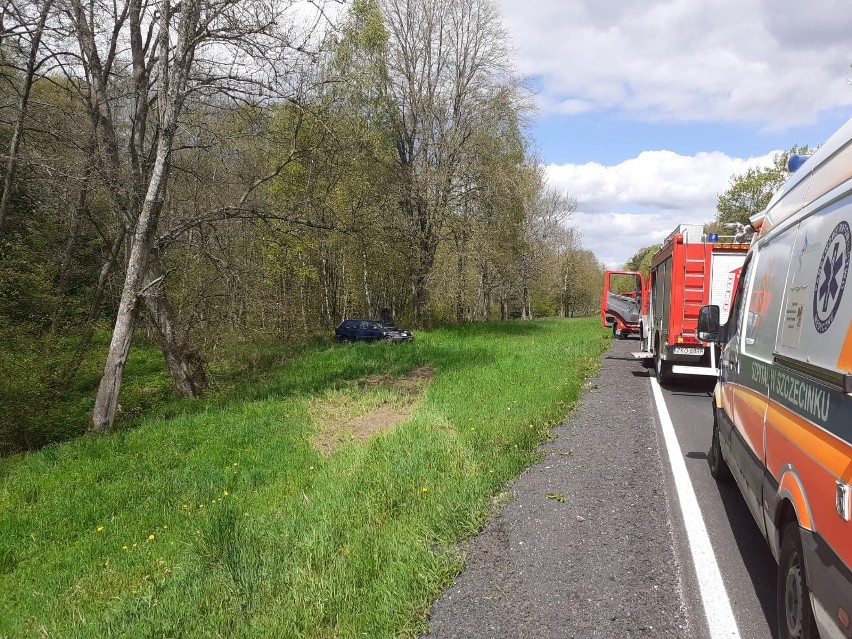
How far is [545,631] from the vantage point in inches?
117

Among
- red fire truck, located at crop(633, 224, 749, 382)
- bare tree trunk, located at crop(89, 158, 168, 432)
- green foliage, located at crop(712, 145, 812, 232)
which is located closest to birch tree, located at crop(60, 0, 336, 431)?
bare tree trunk, located at crop(89, 158, 168, 432)

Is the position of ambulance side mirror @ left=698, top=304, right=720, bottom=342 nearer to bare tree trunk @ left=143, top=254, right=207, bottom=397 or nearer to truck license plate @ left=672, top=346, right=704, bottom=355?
truck license plate @ left=672, top=346, right=704, bottom=355

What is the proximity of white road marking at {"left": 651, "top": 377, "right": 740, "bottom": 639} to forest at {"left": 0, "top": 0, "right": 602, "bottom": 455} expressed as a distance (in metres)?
8.79

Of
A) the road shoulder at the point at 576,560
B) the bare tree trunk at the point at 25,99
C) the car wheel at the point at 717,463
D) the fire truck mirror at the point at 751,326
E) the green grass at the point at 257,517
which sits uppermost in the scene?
the bare tree trunk at the point at 25,99

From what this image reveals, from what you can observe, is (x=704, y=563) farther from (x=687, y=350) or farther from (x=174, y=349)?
(x=174, y=349)

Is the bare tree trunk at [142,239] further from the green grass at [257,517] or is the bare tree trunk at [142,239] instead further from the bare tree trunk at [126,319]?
the green grass at [257,517]

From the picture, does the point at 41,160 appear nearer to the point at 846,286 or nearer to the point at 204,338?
the point at 204,338

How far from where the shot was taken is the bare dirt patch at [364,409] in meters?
8.57

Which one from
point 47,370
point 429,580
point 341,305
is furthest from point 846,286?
point 341,305

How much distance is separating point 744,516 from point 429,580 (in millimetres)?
2856

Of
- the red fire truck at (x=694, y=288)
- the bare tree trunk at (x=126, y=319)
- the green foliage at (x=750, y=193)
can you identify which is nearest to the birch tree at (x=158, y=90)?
the bare tree trunk at (x=126, y=319)

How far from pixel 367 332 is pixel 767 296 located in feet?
65.2

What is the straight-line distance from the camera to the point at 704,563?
370 centimetres

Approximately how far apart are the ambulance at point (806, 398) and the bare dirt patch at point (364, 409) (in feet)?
18.9
